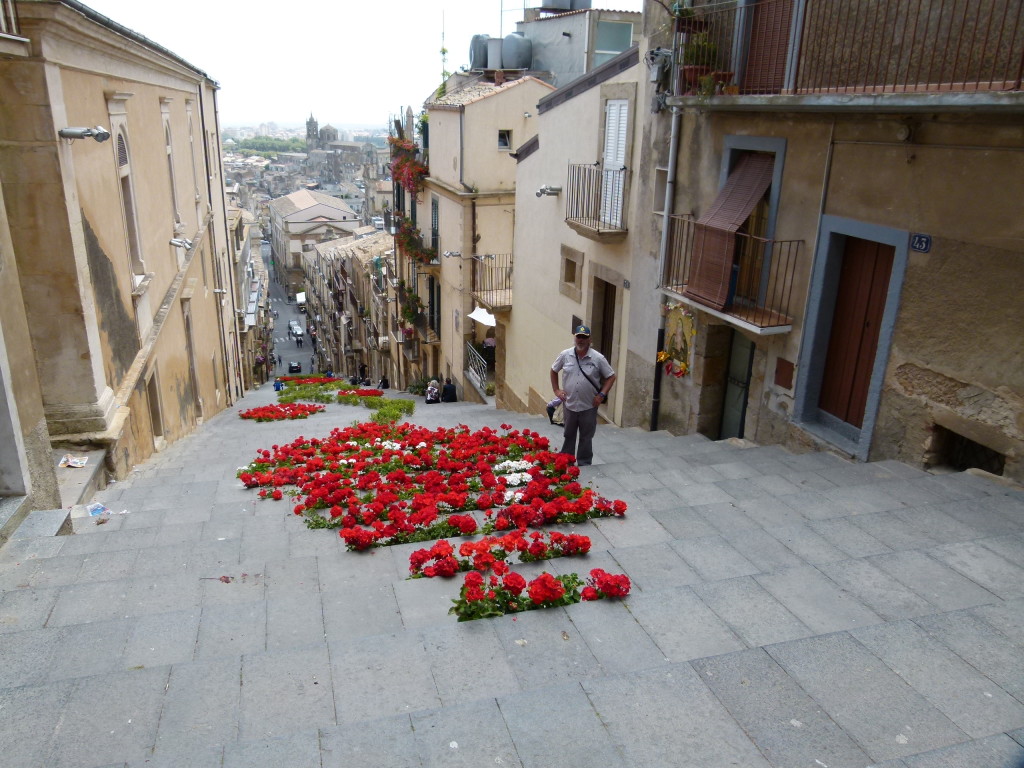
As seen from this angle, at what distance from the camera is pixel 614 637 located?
4.73m

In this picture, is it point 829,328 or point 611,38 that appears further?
point 611,38

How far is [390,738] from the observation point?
375cm

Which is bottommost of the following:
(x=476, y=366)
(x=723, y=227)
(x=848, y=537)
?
(x=476, y=366)

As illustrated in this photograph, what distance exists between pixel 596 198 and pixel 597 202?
93 millimetres

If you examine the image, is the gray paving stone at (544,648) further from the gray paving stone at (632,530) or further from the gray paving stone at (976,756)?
the gray paving stone at (976,756)

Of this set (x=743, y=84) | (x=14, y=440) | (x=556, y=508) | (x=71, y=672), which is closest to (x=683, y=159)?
(x=743, y=84)

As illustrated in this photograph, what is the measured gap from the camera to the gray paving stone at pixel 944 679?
3.89 metres

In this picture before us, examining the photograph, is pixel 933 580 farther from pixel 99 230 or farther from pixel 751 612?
pixel 99 230

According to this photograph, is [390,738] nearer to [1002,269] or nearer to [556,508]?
[556,508]

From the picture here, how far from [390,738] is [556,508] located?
3103 mm

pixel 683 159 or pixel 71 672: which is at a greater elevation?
pixel 683 159

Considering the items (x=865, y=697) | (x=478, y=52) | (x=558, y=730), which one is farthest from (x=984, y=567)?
(x=478, y=52)

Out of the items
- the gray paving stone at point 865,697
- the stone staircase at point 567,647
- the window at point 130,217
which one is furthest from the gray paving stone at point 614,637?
the window at point 130,217

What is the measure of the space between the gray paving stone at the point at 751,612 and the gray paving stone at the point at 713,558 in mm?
278
